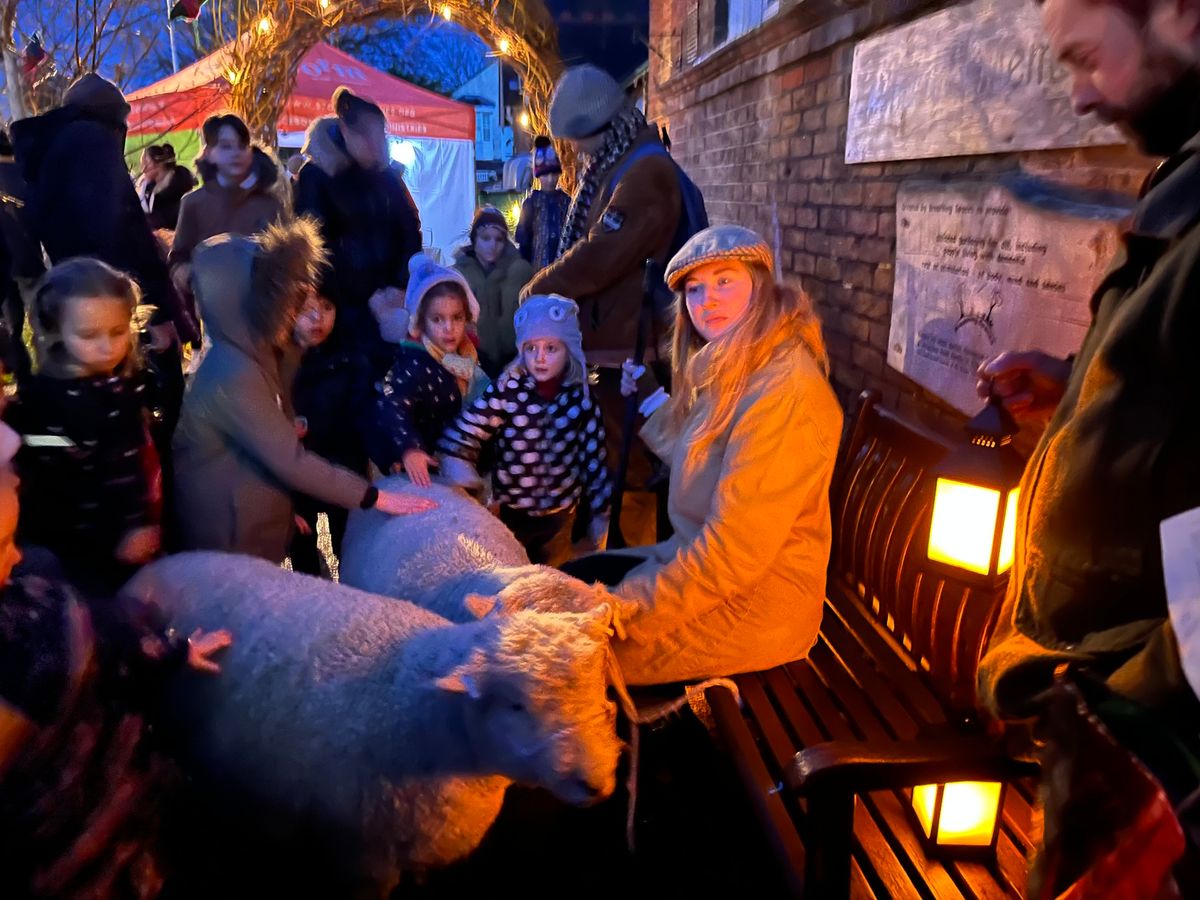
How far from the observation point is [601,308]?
390 centimetres

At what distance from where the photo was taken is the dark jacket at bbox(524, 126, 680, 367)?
365 centimetres

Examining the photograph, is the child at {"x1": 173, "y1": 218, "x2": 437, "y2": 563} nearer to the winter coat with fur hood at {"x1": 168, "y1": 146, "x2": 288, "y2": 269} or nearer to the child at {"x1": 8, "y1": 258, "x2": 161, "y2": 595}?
the child at {"x1": 8, "y1": 258, "x2": 161, "y2": 595}

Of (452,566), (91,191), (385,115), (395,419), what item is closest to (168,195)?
(385,115)

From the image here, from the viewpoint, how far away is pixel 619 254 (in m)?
3.69

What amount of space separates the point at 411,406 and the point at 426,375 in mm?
141

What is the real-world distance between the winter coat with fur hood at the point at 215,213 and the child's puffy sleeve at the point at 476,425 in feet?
7.24

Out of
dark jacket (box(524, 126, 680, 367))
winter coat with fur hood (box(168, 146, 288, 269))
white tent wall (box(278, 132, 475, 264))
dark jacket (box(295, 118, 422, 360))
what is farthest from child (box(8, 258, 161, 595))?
white tent wall (box(278, 132, 475, 264))

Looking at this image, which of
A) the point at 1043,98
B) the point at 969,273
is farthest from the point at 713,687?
the point at 1043,98

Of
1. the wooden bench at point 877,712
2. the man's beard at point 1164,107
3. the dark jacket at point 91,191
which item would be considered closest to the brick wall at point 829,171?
the wooden bench at point 877,712

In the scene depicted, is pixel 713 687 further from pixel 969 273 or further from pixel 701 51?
pixel 701 51

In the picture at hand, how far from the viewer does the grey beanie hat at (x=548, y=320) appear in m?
3.11

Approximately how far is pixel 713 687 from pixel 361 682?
996mm

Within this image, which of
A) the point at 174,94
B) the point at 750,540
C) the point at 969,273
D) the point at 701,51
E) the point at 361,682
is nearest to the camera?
the point at 361,682

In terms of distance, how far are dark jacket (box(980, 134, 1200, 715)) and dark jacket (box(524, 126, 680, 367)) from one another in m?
2.68
